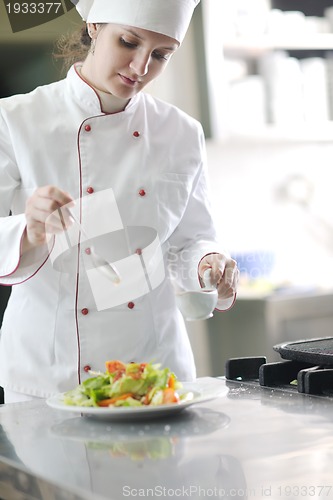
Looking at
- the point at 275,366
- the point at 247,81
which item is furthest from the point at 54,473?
the point at 247,81

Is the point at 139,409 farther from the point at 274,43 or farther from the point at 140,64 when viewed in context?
the point at 274,43

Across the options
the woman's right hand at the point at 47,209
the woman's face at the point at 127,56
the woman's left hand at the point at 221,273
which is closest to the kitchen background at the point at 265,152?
the woman's face at the point at 127,56

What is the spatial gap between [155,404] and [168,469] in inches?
10.1

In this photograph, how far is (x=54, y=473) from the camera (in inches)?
43.7

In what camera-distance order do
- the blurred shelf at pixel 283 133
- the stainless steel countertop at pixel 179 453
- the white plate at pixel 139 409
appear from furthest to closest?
the blurred shelf at pixel 283 133 < the white plate at pixel 139 409 < the stainless steel countertop at pixel 179 453

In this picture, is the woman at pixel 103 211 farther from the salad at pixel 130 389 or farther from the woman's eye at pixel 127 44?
the salad at pixel 130 389

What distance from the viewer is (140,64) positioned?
6.06ft

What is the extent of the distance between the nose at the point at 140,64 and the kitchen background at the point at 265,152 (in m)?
1.65

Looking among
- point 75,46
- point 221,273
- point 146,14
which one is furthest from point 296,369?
point 75,46

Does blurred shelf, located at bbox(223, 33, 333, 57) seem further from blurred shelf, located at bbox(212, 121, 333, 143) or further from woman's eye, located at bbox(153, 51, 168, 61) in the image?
woman's eye, located at bbox(153, 51, 168, 61)

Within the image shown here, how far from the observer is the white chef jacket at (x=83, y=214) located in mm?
1924

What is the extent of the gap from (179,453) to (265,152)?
11.7 ft

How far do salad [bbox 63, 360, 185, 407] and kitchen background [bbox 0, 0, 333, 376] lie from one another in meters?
2.25

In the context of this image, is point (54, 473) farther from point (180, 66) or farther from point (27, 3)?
point (180, 66)
